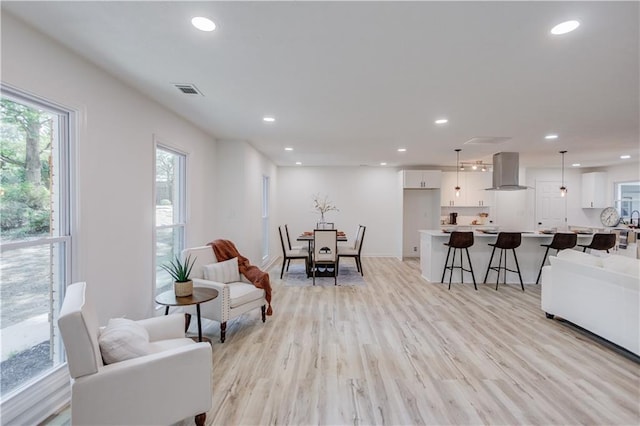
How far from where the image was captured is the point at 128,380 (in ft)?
5.28

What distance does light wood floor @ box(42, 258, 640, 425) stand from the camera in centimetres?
209

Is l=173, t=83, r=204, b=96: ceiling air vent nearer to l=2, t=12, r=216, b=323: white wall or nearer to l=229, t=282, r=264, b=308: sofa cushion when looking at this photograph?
l=2, t=12, r=216, b=323: white wall

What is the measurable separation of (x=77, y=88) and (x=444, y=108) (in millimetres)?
3472

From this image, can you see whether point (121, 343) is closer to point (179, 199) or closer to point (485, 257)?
point (179, 199)

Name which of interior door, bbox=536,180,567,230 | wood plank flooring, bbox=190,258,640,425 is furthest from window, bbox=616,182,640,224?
wood plank flooring, bbox=190,258,640,425

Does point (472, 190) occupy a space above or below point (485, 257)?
above

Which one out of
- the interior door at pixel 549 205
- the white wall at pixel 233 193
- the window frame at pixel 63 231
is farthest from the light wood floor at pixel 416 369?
the interior door at pixel 549 205

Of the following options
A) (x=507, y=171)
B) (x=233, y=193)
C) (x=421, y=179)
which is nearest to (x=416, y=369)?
(x=233, y=193)

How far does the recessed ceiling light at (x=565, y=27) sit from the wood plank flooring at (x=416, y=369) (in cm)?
255

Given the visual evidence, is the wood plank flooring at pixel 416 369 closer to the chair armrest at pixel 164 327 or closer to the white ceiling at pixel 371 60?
the chair armrest at pixel 164 327

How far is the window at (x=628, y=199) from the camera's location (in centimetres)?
770

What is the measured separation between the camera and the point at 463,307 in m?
4.29

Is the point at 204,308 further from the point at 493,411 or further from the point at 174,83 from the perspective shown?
the point at 493,411

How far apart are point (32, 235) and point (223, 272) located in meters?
1.87
